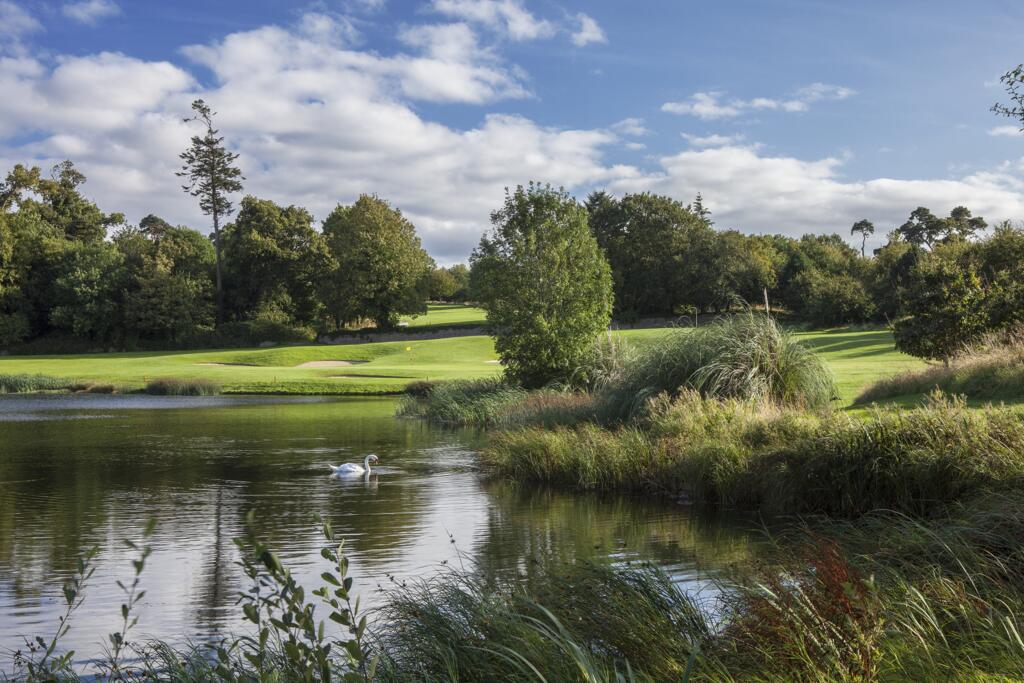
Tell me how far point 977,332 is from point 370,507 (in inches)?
900

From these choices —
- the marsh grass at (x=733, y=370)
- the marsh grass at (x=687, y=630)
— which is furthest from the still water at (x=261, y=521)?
the marsh grass at (x=733, y=370)

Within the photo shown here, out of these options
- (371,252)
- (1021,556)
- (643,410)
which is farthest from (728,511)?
(371,252)

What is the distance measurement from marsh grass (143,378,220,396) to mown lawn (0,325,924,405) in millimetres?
773

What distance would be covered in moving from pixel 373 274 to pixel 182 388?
32400 millimetres

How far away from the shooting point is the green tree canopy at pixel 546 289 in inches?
1216

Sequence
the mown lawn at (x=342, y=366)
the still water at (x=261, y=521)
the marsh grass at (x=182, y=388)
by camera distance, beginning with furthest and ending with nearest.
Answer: the marsh grass at (x=182, y=388) → the mown lawn at (x=342, y=366) → the still water at (x=261, y=521)

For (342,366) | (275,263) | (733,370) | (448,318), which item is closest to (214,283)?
(275,263)

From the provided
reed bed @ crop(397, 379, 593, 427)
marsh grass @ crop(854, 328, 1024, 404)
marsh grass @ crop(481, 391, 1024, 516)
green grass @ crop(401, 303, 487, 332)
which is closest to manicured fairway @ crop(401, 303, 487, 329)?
green grass @ crop(401, 303, 487, 332)

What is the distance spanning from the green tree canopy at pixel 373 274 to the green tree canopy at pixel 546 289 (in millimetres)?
46700

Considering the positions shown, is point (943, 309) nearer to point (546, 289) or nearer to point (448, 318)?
point (546, 289)

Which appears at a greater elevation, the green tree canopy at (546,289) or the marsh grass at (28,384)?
the green tree canopy at (546,289)

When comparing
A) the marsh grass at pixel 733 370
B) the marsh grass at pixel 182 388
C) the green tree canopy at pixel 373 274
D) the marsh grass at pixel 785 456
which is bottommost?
the marsh grass at pixel 182 388

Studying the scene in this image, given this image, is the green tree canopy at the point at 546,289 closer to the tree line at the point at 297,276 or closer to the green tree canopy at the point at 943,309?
the green tree canopy at the point at 943,309

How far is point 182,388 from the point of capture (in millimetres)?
46875
